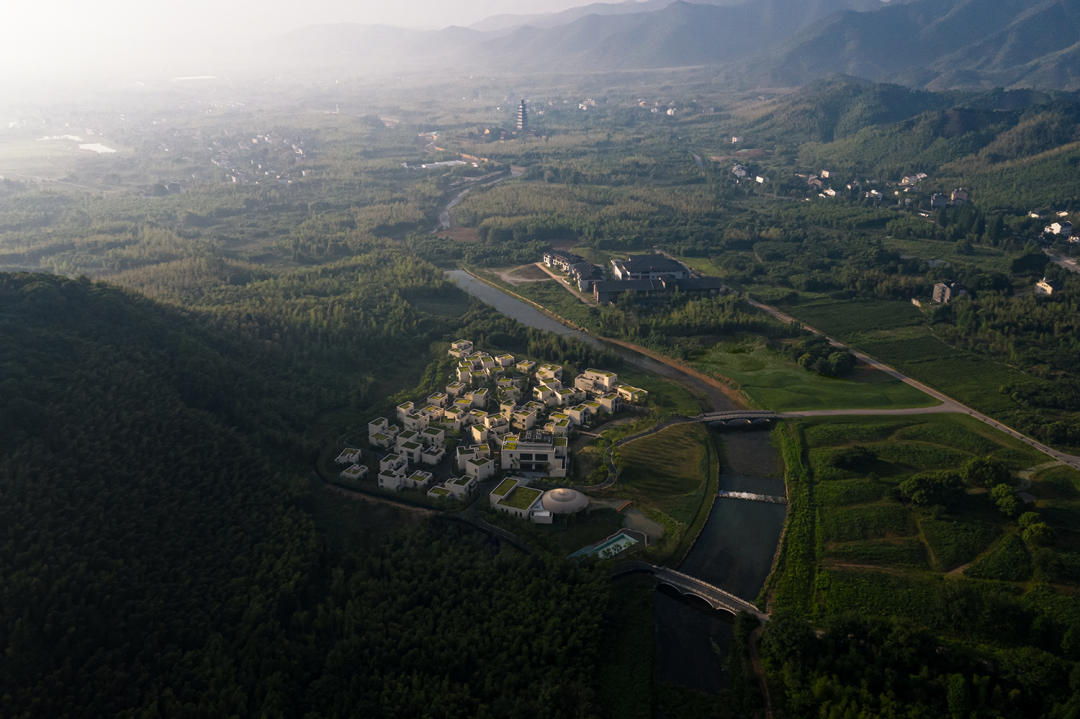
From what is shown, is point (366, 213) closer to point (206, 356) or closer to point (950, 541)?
point (206, 356)

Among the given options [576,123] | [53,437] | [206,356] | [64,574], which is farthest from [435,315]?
[576,123]

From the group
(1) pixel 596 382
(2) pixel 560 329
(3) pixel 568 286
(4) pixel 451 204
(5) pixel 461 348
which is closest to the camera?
(1) pixel 596 382

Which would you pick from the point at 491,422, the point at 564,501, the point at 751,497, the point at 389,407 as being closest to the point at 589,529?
the point at 564,501

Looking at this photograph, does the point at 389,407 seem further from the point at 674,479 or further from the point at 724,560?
the point at 724,560

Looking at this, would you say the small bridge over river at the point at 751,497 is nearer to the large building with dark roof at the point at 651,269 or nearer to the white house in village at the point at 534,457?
the white house in village at the point at 534,457

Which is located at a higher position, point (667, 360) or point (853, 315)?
point (853, 315)

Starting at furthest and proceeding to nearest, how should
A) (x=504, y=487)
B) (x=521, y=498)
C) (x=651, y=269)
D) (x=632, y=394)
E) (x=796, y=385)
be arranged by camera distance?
(x=651, y=269)
(x=796, y=385)
(x=632, y=394)
(x=504, y=487)
(x=521, y=498)
